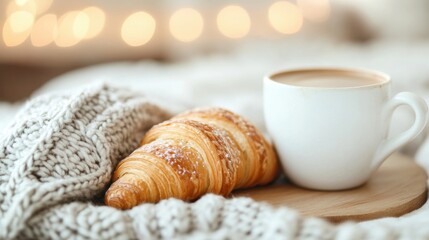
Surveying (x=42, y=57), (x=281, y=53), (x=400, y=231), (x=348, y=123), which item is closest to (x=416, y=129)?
(x=348, y=123)

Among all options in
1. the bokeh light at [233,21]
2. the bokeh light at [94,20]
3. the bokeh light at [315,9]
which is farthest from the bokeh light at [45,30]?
the bokeh light at [315,9]

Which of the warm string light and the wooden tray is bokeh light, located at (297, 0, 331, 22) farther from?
the wooden tray

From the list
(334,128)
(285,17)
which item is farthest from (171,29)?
(334,128)

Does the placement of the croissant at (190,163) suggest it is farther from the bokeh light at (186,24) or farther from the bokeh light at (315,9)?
the bokeh light at (186,24)

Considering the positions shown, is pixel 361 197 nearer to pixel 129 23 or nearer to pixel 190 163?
pixel 190 163

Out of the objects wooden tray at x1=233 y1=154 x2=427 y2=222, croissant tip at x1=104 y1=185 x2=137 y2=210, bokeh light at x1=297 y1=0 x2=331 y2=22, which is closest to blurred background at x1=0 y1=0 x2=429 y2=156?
bokeh light at x1=297 y1=0 x2=331 y2=22
